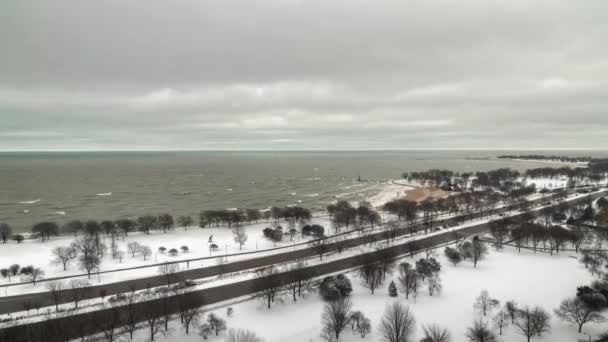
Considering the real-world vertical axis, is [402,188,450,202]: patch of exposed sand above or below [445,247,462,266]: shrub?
below

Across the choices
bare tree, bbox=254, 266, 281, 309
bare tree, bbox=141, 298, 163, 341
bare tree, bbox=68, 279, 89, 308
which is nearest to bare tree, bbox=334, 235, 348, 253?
bare tree, bbox=254, 266, 281, 309

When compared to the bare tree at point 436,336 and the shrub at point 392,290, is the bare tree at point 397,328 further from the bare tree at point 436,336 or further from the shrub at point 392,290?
the shrub at point 392,290

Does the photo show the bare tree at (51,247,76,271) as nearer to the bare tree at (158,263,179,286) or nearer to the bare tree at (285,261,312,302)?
the bare tree at (158,263,179,286)

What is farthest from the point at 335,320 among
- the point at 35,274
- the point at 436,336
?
the point at 35,274

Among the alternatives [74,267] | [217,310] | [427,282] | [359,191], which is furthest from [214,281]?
[359,191]

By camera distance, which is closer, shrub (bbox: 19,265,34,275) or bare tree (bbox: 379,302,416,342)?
bare tree (bbox: 379,302,416,342)

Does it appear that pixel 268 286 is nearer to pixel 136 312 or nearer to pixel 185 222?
pixel 136 312

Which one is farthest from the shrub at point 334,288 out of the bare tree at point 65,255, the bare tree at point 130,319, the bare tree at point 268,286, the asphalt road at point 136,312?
the bare tree at point 65,255

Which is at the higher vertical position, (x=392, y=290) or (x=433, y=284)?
(x=433, y=284)
